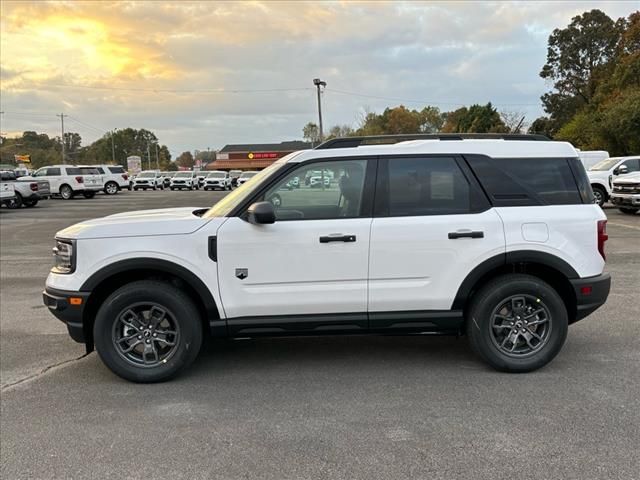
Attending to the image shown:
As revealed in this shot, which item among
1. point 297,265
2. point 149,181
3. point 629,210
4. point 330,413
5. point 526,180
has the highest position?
point 526,180

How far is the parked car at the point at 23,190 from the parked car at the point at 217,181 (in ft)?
64.5

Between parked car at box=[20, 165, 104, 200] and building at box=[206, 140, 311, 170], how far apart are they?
4894 centimetres

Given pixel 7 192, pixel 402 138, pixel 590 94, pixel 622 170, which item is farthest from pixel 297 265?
pixel 590 94


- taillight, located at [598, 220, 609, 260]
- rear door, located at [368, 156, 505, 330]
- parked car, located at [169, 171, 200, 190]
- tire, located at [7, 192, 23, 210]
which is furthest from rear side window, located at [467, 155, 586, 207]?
parked car, located at [169, 171, 200, 190]

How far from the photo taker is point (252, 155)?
8456cm

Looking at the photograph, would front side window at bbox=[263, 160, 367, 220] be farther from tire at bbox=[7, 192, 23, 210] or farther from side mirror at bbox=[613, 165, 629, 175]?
tire at bbox=[7, 192, 23, 210]

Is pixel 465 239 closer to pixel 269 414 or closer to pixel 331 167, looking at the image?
pixel 331 167

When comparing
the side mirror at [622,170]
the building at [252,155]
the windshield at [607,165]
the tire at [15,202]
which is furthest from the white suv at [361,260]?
the building at [252,155]

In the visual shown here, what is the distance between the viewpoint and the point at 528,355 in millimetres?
4535

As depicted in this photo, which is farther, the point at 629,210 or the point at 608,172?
the point at 608,172

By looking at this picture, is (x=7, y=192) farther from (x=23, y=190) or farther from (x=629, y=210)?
(x=629, y=210)

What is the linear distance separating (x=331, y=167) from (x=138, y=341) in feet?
6.84

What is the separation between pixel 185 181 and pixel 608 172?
119 feet

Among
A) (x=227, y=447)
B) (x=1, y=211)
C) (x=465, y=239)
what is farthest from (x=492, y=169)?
(x=1, y=211)
